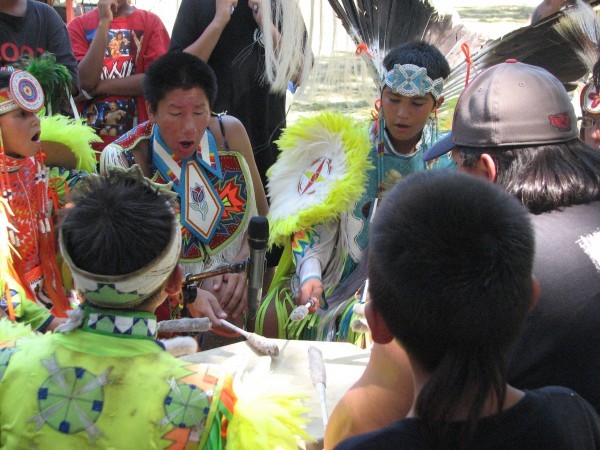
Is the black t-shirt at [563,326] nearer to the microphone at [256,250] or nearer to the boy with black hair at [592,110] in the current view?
the microphone at [256,250]

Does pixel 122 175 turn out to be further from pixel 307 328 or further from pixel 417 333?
pixel 307 328

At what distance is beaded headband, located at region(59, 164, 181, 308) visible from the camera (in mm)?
1426

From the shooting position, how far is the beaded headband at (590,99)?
3.03 metres

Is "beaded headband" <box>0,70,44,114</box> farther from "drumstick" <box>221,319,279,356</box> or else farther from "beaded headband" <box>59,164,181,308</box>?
"beaded headband" <box>59,164,181,308</box>

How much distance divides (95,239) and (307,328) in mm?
1719

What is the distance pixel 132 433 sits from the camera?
1.40 m

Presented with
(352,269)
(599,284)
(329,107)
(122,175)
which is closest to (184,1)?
(329,107)

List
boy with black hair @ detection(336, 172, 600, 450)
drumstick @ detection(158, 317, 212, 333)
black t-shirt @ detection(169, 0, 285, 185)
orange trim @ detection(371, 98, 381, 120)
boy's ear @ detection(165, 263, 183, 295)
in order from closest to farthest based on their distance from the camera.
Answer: boy with black hair @ detection(336, 172, 600, 450) → boy's ear @ detection(165, 263, 183, 295) → drumstick @ detection(158, 317, 212, 333) → orange trim @ detection(371, 98, 381, 120) → black t-shirt @ detection(169, 0, 285, 185)

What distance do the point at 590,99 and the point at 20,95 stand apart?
2305 mm

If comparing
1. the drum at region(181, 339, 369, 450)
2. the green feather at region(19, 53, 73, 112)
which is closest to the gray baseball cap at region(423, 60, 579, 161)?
the drum at region(181, 339, 369, 450)

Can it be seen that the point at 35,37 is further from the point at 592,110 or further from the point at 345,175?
the point at 592,110

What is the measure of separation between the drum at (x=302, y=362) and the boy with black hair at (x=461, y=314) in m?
0.92

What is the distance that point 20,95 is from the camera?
2.59m

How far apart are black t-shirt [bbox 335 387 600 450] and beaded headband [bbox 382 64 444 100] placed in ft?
7.00
